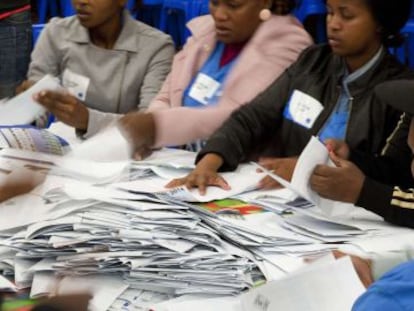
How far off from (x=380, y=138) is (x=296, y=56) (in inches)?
15.4

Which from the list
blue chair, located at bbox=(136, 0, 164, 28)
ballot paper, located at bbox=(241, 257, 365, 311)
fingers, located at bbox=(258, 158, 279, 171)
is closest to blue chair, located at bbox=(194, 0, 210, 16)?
blue chair, located at bbox=(136, 0, 164, 28)

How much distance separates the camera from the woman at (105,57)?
220cm

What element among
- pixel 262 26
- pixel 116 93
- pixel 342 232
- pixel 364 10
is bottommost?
pixel 116 93

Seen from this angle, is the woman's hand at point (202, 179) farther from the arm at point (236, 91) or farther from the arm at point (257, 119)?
the arm at point (236, 91)

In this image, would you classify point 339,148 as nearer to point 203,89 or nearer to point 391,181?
point 391,181

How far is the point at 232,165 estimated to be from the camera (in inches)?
65.9

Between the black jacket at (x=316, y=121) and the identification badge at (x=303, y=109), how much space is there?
0.01m

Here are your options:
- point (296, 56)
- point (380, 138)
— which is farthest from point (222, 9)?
point (380, 138)

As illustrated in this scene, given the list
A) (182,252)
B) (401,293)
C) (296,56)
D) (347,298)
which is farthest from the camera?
(296,56)

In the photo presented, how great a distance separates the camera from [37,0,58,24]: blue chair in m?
3.98

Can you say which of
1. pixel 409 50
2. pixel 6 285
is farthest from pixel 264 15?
pixel 6 285

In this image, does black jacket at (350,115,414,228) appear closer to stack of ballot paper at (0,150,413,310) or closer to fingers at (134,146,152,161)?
stack of ballot paper at (0,150,413,310)

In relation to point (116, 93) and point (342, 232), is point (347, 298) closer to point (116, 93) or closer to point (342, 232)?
point (342, 232)

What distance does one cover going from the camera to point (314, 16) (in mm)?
2885
